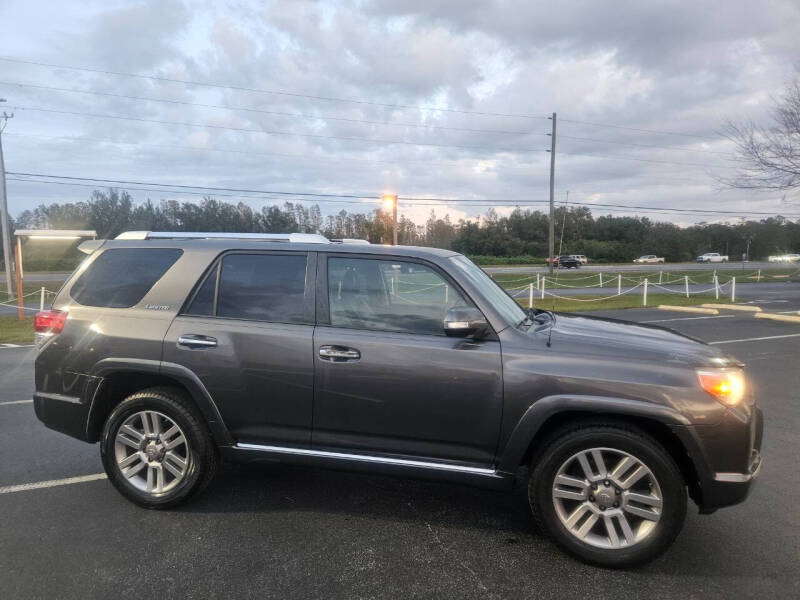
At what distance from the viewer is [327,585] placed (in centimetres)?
283

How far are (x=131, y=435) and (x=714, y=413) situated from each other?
3.57 meters

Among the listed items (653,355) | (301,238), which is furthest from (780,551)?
(301,238)

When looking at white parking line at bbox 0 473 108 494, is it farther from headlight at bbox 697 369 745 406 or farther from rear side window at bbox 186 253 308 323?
headlight at bbox 697 369 745 406

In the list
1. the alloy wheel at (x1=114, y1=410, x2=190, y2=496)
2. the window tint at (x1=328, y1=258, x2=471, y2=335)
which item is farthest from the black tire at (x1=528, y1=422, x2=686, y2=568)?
the alloy wheel at (x1=114, y1=410, x2=190, y2=496)

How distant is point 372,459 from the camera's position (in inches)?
132

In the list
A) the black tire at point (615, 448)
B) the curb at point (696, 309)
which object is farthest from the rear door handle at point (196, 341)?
the curb at point (696, 309)

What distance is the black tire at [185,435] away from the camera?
3.61 meters

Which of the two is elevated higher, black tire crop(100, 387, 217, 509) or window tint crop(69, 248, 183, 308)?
window tint crop(69, 248, 183, 308)

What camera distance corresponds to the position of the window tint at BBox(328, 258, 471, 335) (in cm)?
343

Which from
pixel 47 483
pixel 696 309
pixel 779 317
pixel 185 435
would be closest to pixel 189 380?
pixel 185 435

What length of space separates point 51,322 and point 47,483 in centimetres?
124

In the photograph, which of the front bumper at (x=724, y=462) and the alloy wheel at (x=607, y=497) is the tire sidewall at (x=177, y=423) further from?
the front bumper at (x=724, y=462)

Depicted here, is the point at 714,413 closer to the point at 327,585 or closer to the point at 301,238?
the point at 327,585

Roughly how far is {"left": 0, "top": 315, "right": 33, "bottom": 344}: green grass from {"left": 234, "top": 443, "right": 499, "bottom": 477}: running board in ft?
35.0
